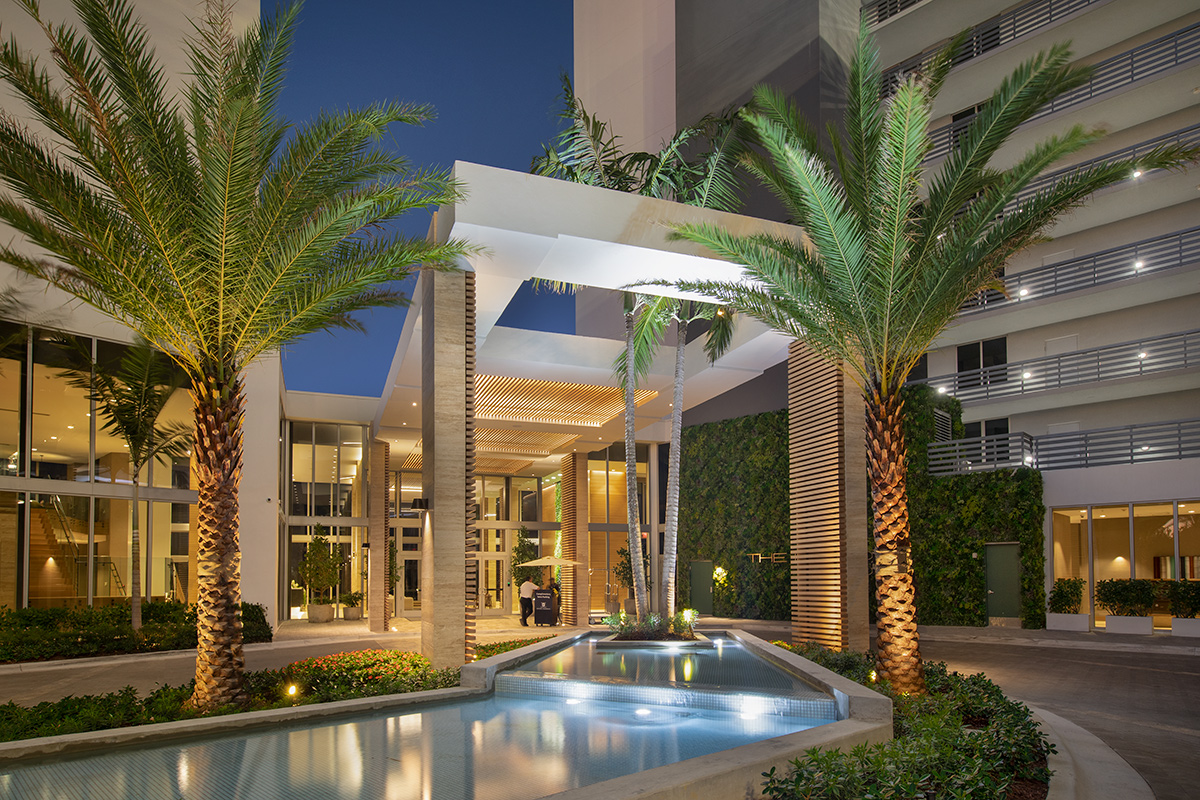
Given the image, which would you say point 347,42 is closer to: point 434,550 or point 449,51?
point 449,51

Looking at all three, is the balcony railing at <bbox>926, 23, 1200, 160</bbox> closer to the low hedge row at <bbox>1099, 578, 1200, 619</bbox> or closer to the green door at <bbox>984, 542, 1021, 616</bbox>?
the green door at <bbox>984, 542, 1021, 616</bbox>

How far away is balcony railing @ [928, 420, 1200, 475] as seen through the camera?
22766mm

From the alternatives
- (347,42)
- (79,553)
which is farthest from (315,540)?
(347,42)

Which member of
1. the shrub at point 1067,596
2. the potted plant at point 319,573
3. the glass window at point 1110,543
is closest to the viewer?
the glass window at point 1110,543

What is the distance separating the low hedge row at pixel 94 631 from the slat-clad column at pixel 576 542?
9.10 meters

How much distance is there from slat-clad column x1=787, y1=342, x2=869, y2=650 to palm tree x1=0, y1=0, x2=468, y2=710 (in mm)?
6686

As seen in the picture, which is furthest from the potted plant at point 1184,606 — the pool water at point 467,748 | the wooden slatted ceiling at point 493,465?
the wooden slatted ceiling at point 493,465

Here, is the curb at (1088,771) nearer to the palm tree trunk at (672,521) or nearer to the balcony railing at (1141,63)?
the palm tree trunk at (672,521)

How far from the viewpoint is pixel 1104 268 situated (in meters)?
24.6

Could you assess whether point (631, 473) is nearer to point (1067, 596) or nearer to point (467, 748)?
point (467, 748)

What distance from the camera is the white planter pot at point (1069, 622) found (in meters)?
20.9

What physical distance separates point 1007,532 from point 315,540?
19.0 metres

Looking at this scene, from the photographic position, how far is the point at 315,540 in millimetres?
24578

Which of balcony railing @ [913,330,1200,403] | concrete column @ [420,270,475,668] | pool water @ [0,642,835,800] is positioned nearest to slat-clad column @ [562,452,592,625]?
balcony railing @ [913,330,1200,403]
